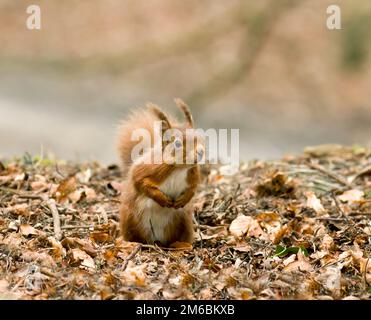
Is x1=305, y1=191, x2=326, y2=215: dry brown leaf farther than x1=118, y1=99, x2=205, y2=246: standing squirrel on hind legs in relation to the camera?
Yes

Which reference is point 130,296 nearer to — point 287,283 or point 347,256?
point 287,283

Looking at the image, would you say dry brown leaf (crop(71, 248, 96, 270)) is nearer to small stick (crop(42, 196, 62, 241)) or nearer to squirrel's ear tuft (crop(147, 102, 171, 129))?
small stick (crop(42, 196, 62, 241))

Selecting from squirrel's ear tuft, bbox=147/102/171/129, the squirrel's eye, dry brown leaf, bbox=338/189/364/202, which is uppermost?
squirrel's ear tuft, bbox=147/102/171/129

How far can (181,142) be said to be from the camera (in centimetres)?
393

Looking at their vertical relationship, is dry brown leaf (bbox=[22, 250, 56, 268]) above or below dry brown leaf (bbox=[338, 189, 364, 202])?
below

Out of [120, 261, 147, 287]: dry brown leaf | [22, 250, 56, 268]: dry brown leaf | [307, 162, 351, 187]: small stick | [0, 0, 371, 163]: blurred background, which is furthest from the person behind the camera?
[0, 0, 371, 163]: blurred background

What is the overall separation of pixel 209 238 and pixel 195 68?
24.7ft

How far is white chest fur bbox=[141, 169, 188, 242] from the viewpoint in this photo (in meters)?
4.06

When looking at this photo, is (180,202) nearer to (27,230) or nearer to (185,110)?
(185,110)

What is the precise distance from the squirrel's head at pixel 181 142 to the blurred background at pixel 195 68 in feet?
17.5

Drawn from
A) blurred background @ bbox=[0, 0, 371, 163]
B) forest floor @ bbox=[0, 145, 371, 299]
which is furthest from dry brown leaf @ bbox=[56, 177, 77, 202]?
blurred background @ bbox=[0, 0, 371, 163]

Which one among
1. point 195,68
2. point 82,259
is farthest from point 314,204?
point 195,68

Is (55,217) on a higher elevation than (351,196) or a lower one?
lower

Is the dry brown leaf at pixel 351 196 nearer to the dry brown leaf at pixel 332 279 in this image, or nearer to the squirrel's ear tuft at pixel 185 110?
the dry brown leaf at pixel 332 279
